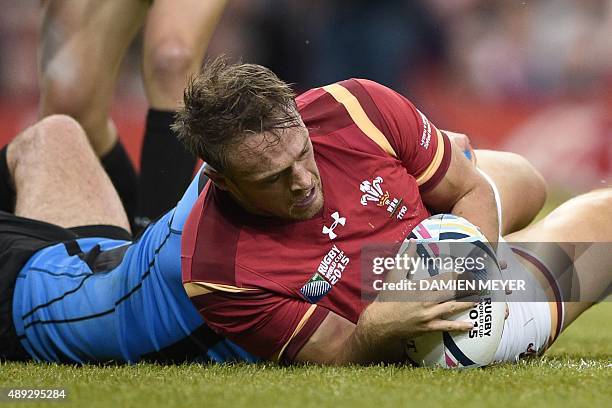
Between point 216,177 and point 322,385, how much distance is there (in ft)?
2.32

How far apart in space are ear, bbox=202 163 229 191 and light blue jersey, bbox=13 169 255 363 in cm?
27

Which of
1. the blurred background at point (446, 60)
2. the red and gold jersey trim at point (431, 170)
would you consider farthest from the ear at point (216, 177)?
the blurred background at point (446, 60)

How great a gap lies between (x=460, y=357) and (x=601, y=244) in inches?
33.1

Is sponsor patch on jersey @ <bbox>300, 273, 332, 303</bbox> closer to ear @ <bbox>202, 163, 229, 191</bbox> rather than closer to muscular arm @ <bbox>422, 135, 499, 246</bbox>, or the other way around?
ear @ <bbox>202, 163, 229, 191</bbox>

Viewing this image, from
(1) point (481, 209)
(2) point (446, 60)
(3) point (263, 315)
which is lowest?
(2) point (446, 60)

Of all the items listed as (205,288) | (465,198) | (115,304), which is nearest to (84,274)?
(115,304)

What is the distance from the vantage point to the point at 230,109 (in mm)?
3043

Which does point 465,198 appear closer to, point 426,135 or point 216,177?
point 426,135

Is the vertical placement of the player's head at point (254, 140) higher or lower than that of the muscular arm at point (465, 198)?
higher

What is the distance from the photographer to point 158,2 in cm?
479

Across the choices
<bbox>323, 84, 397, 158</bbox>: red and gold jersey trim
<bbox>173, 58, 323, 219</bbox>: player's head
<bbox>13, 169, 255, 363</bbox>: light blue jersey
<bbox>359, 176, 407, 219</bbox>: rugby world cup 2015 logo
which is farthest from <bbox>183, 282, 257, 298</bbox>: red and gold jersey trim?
<bbox>323, 84, 397, 158</bbox>: red and gold jersey trim

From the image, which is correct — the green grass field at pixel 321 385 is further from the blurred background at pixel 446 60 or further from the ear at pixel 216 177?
the blurred background at pixel 446 60

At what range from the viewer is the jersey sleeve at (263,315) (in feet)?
10.1

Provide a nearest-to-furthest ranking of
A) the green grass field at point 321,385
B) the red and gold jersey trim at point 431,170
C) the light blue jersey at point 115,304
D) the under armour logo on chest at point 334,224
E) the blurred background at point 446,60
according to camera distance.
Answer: the green grass field at point 321,385 → the under armour logo on chest at point 334,224 → the light blue jersey at point 115,304 → the red and gold jersey trim at point 431,170 → the blurred background at point 446,60
